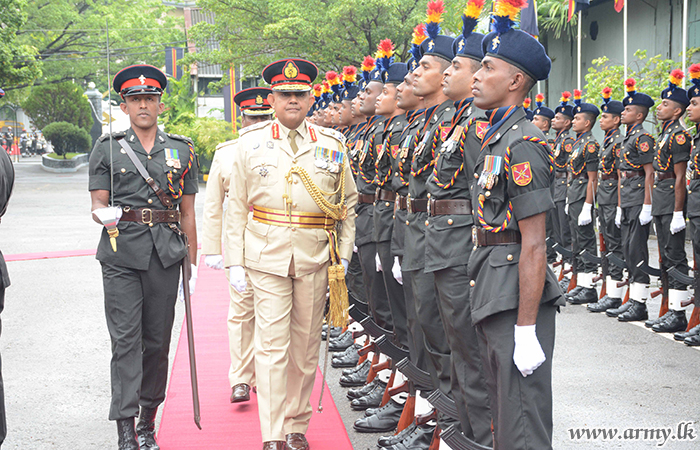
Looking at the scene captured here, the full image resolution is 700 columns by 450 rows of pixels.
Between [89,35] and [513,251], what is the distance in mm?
37436

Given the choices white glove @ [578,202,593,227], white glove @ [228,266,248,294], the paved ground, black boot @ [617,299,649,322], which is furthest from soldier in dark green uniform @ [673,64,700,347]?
white glove @ [228,266,248,294]

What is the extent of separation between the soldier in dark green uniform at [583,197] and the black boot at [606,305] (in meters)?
0.52

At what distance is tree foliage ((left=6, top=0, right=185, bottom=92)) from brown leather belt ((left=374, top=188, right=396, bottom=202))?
30.9 meters

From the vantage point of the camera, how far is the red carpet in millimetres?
4680

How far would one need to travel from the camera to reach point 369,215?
6062 millimetres

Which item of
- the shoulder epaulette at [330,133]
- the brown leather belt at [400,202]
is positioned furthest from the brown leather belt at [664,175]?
the shoulder epaulette at [330,133]

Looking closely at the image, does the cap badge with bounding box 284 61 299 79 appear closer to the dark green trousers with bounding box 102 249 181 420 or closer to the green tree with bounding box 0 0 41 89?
the dark green trousers with bounding box 102 249 181 420

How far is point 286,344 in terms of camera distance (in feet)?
14.6

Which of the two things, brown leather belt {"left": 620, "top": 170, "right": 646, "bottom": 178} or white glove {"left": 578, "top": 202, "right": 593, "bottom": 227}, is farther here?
white glove {"left": 578, "top": 202, "right": 593, "bottom": 227}

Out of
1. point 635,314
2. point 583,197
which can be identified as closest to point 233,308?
point 635,314

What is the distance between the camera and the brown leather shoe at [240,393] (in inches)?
213

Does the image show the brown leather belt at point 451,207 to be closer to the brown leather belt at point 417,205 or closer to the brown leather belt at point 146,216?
the brown leather belt at point 417,205

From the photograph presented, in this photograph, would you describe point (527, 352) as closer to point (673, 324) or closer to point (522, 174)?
point (522, 174)

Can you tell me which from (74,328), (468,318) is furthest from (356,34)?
(468,318)
